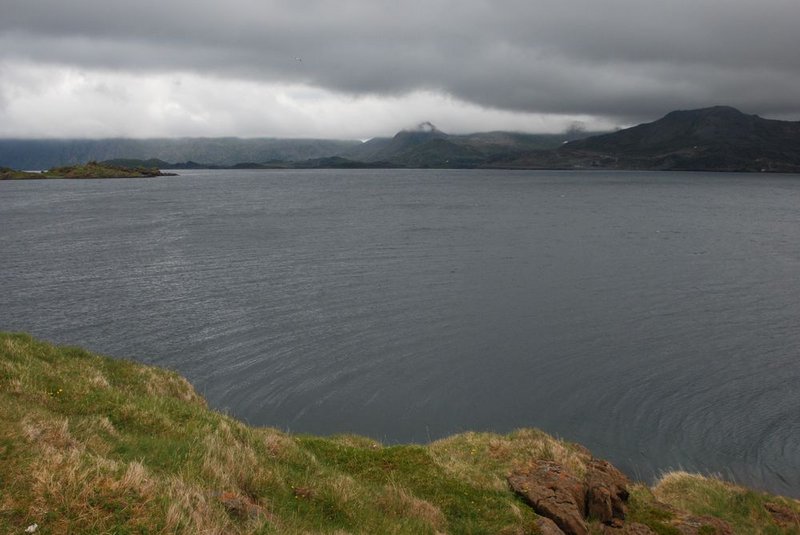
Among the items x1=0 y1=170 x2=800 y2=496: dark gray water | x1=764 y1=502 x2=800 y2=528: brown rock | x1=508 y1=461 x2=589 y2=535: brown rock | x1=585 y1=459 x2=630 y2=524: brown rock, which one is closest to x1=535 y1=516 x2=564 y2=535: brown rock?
x1=508 y1=461 x2=589 y2=535: brown rock

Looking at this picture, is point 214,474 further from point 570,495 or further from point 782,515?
point 782,515

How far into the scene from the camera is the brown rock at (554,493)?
639 inches

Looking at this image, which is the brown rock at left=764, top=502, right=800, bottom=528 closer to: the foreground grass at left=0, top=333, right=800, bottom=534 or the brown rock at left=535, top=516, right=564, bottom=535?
the foreground grass at left=0, top=333, right=800, bottom=534

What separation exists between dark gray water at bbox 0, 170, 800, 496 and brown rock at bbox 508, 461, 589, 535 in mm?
10875

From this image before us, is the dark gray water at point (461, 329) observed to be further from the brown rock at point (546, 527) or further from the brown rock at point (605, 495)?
→ the brown rock at point (546, 527)

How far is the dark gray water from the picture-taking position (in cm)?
3188

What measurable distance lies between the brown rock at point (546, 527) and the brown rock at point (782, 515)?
11.1 m

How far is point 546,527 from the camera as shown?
50.5 feet

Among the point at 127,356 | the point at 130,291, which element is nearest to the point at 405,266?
the point at 130,291

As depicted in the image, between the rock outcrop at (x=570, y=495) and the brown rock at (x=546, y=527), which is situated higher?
the brown rock at (x=546, y=527)

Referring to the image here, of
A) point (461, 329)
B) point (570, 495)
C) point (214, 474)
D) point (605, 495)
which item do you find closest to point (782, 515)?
point (605, 495)

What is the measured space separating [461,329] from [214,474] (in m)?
35.2

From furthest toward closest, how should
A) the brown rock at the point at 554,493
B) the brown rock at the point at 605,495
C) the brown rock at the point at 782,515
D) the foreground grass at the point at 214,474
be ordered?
1. the brown rock at the point at 782,515
2. the brown rock at the point at 605,495
3. the brown rock at the point at 554,493
4. the foreground grass at the point at 214,474

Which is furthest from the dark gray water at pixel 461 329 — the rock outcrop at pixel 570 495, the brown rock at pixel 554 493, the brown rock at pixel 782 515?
the brown rock at pixel 554 493
